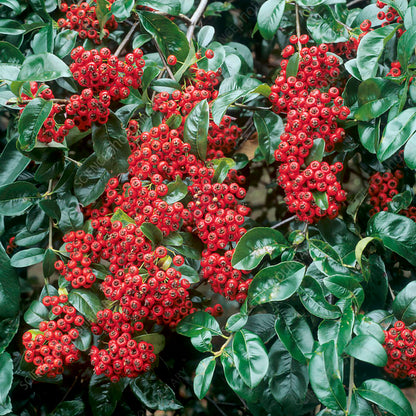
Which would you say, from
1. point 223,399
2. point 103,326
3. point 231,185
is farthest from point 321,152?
point 223,399

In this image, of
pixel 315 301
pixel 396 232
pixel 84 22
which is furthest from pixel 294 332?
pixel 84 22

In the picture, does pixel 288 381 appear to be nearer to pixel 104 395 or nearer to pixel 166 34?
pixel 104 395

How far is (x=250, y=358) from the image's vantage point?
1105 millimetres

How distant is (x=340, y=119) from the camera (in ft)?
4.22

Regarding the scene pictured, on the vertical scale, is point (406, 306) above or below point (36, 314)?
above

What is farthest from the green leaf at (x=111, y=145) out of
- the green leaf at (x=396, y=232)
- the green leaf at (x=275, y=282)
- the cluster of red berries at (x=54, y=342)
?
the green leaf at (x=396, y=232)

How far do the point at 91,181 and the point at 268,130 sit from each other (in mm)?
522

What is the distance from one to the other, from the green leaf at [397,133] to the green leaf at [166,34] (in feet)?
2.05

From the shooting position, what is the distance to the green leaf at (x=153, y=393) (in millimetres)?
1338

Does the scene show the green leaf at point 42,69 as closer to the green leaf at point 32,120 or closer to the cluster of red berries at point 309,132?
the green leaf at point 32,120

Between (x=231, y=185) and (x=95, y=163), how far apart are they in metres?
0.40

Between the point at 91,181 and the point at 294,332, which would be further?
the point at 91,181

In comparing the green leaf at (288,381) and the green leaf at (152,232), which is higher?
the green leaf at (152,232)

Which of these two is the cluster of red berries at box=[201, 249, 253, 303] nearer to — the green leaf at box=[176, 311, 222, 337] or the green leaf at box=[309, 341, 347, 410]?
the green leaf at box=[176, 311, 222, 337]
